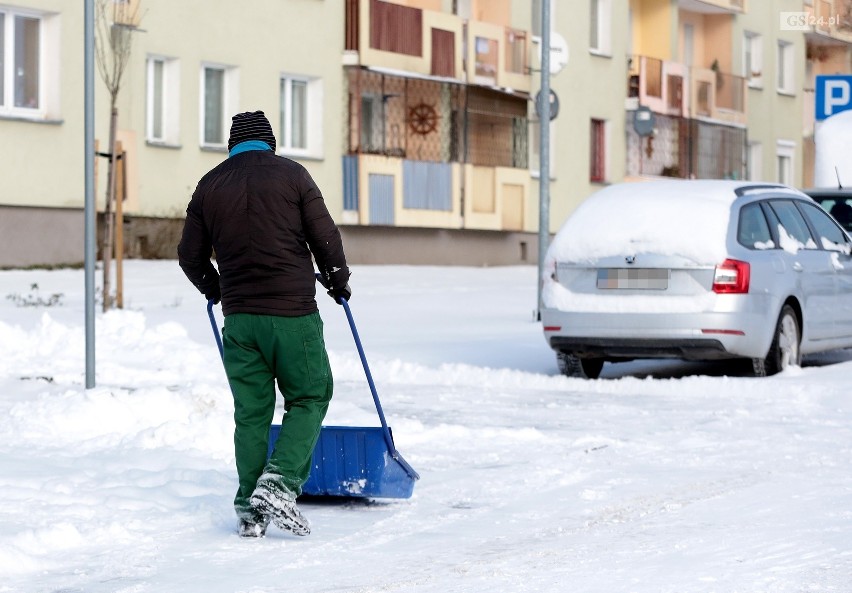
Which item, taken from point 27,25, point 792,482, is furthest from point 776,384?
point 27,25

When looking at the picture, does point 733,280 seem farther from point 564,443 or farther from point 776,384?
point 564,443

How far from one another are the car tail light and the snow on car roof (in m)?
0.07

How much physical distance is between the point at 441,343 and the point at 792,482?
9065mm

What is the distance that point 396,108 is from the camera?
120 feet

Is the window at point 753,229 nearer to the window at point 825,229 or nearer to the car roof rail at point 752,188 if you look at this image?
the car roof rail at point 752,188

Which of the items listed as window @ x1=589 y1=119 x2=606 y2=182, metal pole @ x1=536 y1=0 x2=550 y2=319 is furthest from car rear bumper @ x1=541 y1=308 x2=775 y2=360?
window @ x1=589 y1=119 x2=606 y2=182

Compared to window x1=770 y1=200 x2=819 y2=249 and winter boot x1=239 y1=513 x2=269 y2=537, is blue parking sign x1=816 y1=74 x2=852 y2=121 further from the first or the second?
winter boot x1=239 y1=513 x2=269 y2=537

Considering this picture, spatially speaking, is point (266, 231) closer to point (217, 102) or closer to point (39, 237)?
point (39, 237)

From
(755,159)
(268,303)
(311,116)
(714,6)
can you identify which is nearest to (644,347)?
(268,303)

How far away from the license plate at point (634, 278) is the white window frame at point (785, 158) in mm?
41710

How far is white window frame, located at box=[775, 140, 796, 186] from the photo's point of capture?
178 feet

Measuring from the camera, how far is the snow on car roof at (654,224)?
43.5 ft

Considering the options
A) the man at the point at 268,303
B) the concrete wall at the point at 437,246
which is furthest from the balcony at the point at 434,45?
the man at the point at 268,303
